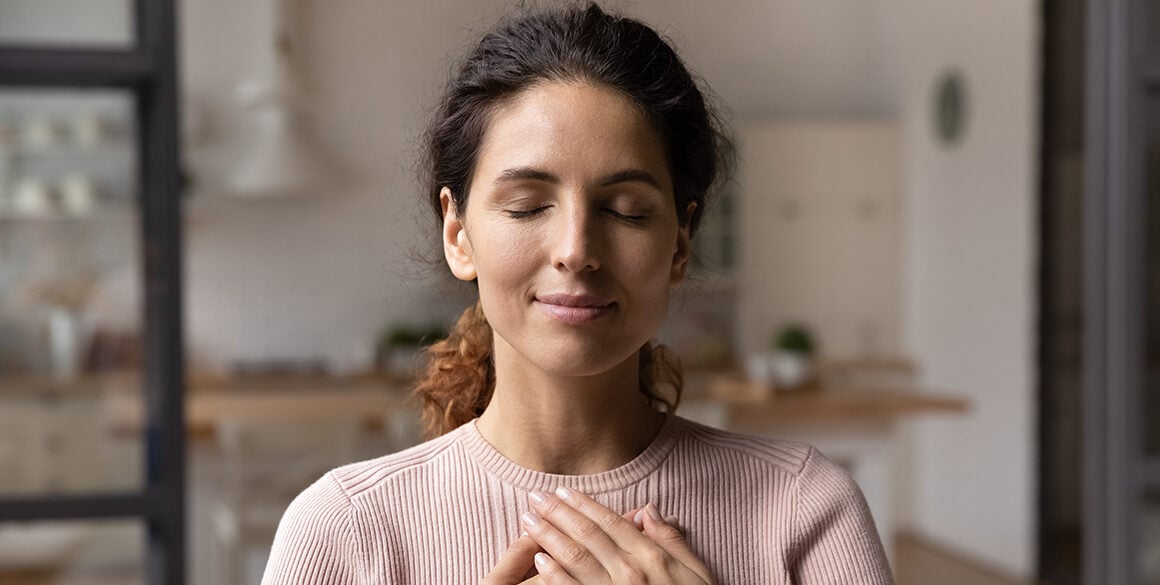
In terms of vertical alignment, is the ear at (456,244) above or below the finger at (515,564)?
above

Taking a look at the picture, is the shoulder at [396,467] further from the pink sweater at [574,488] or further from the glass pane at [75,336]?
the glass pane at [75,336]

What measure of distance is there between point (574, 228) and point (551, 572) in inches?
8.4

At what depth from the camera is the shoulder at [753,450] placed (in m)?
0.89

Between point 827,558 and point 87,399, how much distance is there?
1.26 meters

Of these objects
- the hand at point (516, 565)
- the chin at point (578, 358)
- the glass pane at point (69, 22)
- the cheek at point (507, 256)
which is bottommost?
the hand at point (516, 565)

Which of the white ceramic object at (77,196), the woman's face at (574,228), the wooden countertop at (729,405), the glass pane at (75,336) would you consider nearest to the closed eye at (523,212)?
the woman's face at (574,228)

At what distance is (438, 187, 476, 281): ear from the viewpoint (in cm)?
85

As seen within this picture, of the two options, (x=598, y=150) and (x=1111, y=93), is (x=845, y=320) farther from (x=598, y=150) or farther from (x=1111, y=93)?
(x=598, y=150)

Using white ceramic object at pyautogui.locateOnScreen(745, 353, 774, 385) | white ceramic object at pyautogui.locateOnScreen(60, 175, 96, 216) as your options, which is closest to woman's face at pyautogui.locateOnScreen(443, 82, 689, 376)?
white ceramic object at pyautogui.locateOnScreen(60, 175, 96, 216)

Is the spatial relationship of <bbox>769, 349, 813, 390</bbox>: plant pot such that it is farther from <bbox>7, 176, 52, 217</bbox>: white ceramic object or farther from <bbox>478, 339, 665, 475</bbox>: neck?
<bbox>478, 339, 665, 475</bbox>: neck

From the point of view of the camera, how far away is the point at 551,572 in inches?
31.0

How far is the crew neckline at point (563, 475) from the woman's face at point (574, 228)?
85 mm

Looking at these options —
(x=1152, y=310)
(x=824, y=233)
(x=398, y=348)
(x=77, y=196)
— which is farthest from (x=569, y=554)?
(x=824, y=233)

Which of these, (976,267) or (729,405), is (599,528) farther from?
(976,267)
